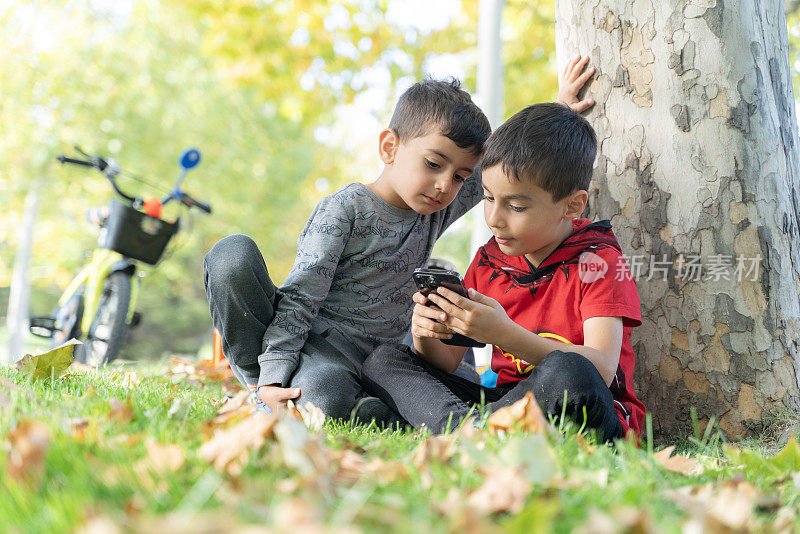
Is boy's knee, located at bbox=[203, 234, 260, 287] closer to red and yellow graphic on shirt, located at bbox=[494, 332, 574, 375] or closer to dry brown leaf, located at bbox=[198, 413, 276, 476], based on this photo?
red and yellow graphic on shirt, located at bbox=[494, 332, 574, 375]

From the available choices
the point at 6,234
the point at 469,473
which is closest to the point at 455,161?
the point at 469,473

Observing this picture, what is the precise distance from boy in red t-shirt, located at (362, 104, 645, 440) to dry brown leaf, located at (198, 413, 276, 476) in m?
1.02

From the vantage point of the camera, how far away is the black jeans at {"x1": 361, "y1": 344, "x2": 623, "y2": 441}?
2.03 metres

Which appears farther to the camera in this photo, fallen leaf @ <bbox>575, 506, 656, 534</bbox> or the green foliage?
the green foliage

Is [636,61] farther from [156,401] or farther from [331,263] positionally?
[156,401]

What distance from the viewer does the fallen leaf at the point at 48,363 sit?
2480 mm

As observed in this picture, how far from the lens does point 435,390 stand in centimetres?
247

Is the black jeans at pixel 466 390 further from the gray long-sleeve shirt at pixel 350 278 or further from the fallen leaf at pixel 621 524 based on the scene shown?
the fallen leaf at pixel 621 524

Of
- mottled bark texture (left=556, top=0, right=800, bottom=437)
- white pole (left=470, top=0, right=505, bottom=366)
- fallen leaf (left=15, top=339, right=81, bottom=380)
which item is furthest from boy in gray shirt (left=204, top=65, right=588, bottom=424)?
white pole (left=470, top=0, right=505, bottom=366)

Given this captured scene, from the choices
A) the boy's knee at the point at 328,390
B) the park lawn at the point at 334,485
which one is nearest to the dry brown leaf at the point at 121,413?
the park lawn at the point at 334,485

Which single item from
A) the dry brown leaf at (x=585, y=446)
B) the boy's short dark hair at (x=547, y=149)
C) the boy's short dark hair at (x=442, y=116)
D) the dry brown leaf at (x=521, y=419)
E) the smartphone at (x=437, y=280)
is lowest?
the dry brown leaf at (x=585, y=446)

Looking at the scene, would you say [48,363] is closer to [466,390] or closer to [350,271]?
[350,271]

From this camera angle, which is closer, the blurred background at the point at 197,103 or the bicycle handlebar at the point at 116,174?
the bicycle handlebar at the point at 116,174

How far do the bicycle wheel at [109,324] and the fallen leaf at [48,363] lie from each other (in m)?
2.22
